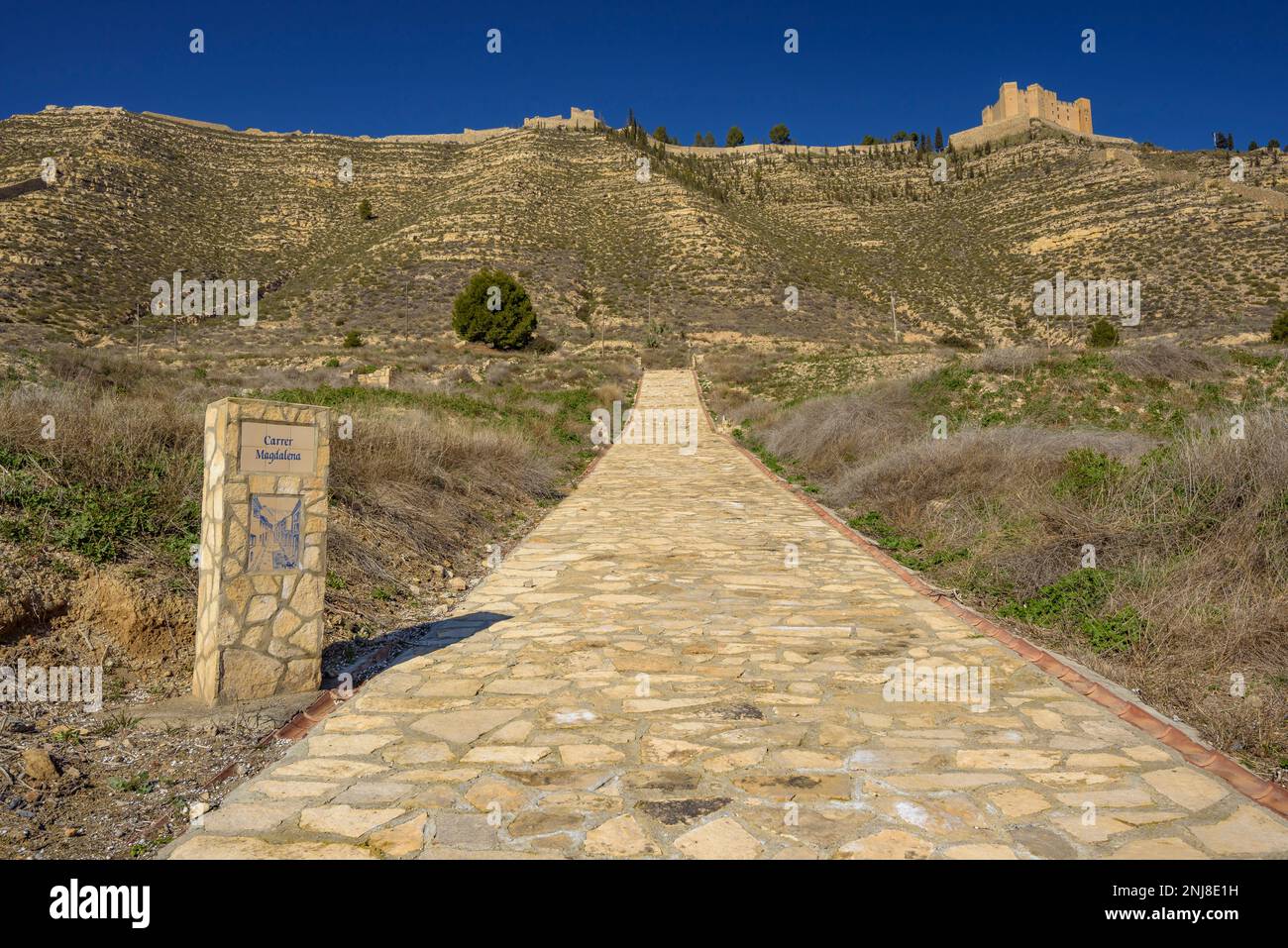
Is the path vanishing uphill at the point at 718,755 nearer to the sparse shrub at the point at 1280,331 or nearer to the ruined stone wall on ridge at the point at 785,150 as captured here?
the sparse shrub at the point at 1280,331

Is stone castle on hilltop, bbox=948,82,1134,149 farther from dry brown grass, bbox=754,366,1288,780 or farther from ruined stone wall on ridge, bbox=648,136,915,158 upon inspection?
dry brown grass, bbox=754,366,1288,780

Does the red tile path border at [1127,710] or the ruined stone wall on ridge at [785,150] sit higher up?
the ruined stone wall on ridge at [785,150]

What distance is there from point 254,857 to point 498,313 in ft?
128

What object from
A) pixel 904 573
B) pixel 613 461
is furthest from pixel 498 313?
pixel 904 573

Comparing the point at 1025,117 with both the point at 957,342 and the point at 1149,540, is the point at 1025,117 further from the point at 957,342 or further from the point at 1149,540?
the point at 1149,540

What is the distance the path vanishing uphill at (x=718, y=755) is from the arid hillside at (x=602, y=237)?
33232 mm

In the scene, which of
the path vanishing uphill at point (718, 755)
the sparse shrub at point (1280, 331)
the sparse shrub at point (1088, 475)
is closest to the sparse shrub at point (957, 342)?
the sparse shrub at point (1280, 331)

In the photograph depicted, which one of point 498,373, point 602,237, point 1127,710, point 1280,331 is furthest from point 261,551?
point 602,237

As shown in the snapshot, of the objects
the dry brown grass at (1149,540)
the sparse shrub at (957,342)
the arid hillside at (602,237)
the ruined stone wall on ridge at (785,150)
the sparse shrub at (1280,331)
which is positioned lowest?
the dry brown grass at (1149,540)

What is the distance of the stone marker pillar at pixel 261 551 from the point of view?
14.8 ft

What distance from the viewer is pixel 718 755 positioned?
13.0 feet

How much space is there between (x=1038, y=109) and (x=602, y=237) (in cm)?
5571

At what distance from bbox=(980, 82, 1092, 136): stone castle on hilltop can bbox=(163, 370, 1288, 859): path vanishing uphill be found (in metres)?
91.2

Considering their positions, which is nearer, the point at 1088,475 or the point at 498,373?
the point at 1088,475
